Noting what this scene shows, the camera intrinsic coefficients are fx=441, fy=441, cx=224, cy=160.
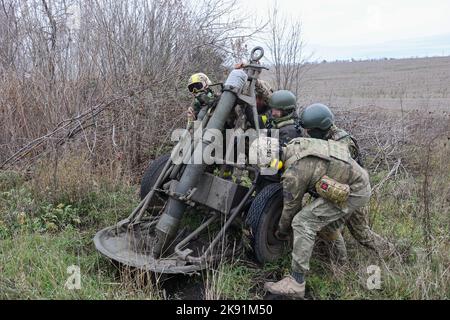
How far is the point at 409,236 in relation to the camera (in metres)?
4.79

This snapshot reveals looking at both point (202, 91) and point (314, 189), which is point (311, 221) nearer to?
point (314, 189)

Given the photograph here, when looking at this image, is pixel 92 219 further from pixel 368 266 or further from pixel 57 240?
pixel 368 266

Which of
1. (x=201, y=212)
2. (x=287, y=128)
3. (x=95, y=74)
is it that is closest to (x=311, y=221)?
(x=287, y=128)

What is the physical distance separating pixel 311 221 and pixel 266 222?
0.53 m

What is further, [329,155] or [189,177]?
[189,177]

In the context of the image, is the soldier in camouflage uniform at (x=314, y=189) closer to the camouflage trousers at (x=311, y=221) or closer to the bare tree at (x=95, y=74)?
the camouflage trousers at (x=311, y=221)

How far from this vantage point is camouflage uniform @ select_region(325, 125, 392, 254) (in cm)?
431

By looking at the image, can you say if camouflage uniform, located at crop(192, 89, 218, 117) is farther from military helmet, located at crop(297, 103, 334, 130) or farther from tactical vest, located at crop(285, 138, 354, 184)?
tactical vest, located at crop(285, 138, 354, 184)

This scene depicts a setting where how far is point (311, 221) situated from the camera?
384cm

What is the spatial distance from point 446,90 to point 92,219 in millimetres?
16701

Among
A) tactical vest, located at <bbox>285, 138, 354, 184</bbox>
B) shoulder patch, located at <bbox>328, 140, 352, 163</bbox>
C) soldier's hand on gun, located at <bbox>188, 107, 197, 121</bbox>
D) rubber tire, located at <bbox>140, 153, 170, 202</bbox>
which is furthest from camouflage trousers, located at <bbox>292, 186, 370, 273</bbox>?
soldier's hand on gun, located at <bbox>188, 107, 197, 121</bbox>

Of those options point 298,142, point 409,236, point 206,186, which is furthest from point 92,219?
point 409,236

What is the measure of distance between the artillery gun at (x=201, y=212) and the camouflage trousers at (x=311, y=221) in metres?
Answer: 0.47
